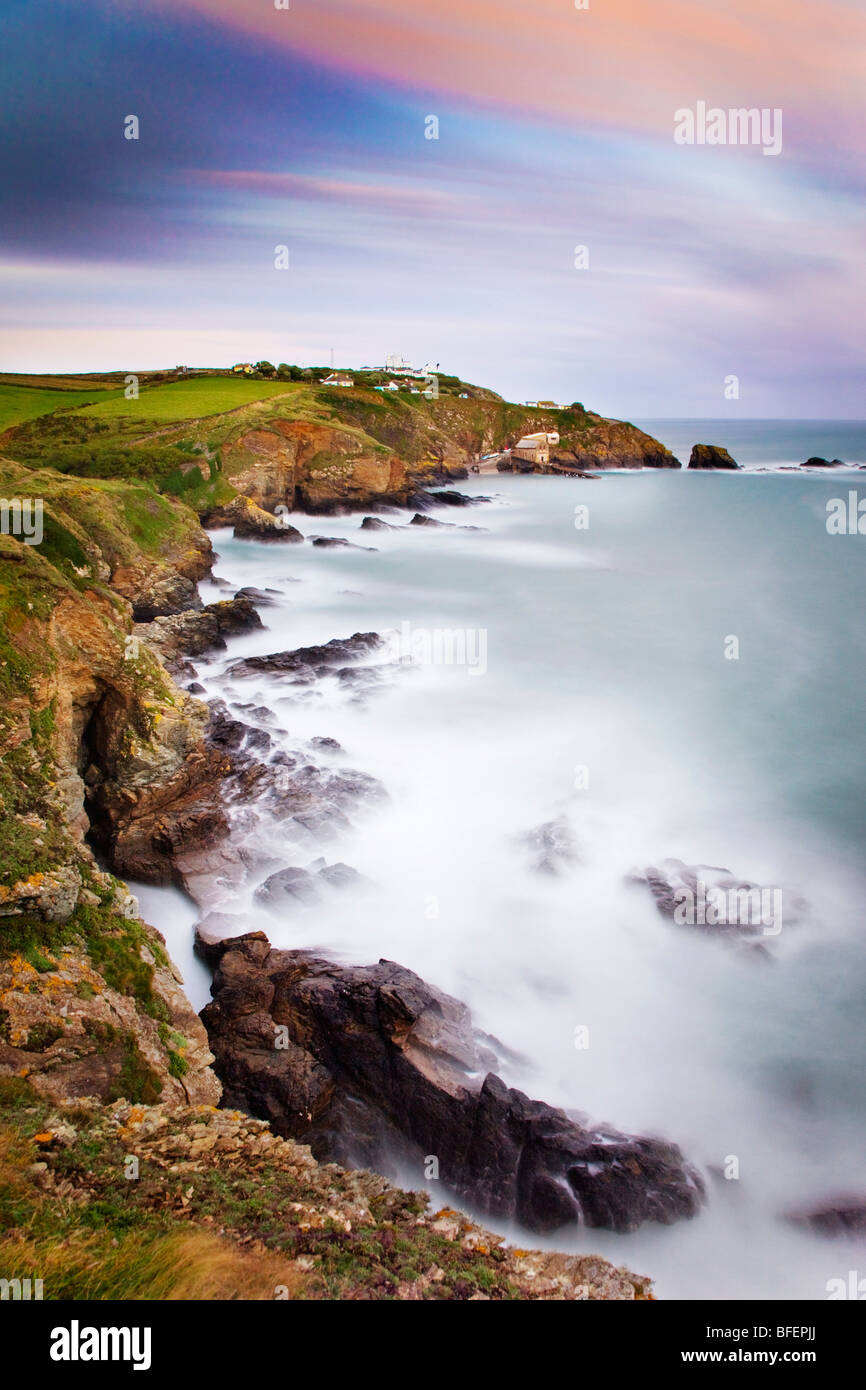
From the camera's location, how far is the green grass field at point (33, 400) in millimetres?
57672

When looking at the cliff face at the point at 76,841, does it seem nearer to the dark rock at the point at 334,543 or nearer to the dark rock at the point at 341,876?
the dark rock at the point at 341,876

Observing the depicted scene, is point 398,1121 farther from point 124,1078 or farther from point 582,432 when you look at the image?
point 582,432

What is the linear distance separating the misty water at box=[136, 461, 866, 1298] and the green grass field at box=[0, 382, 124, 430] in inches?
1369

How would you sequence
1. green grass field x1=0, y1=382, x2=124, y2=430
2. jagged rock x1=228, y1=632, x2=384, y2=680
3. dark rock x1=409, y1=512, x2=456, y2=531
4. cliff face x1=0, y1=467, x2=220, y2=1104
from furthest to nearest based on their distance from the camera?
1. dark rock x1=409, y1=512, x2=456, y2=531
2. green grass field x1=0, y1=382, x2=124, y2=430
3. jagged rock x1=228, y1=632, x2=384, y2=680
4. cliff face x1=0, y1=467, x2=220, y2=1104

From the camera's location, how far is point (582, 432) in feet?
405

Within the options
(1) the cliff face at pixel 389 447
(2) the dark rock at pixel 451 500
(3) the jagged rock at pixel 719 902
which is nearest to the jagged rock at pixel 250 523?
(1) the cliff face at pixel 389 447

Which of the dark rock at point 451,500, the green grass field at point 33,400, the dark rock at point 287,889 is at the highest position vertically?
the green grass field at point 33,400

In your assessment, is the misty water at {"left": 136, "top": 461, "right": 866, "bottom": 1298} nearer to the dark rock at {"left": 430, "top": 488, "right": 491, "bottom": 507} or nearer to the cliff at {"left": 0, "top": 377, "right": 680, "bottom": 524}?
the cliff at {"left": 0, "top": 377, "right": 680, "bottom": 524}

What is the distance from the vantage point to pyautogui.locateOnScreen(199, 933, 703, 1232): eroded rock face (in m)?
8.67

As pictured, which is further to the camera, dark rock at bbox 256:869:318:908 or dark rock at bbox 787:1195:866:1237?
dark rock at bbox 256:869:318:908

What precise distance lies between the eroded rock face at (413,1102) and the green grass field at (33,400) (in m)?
57.5
